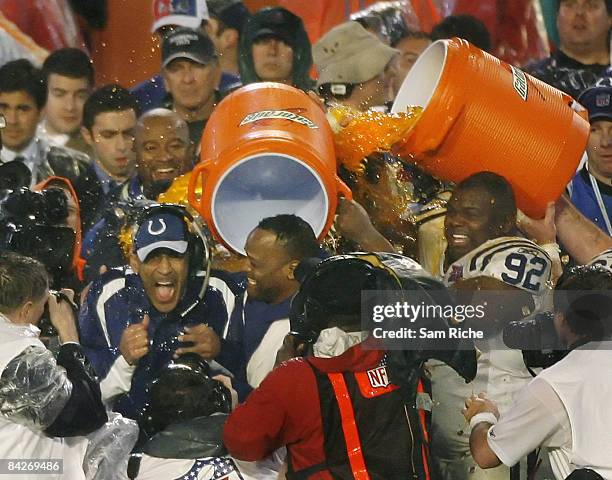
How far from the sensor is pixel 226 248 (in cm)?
302

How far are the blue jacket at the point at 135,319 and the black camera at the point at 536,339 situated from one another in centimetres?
68

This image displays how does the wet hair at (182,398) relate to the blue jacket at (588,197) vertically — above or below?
below

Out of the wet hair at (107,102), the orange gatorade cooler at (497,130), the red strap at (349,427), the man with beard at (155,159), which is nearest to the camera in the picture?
the red strap at (349,427)

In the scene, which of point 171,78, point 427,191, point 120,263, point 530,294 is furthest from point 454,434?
point 171,78

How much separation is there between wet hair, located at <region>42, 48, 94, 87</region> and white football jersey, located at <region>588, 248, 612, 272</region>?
146cm

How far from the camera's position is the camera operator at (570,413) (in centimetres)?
245

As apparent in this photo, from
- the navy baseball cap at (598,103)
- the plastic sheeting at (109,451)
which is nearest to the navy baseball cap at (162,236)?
the plastic sheeting at (109,451)

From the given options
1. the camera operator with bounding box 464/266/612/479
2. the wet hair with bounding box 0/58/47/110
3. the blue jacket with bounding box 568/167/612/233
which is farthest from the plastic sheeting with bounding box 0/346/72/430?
the blue jacket with bounding box 568/167/612/233

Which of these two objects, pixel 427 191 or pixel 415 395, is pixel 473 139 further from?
pixel 415 395

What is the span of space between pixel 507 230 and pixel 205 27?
1.09 metres

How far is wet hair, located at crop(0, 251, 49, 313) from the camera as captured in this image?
8.45 feet

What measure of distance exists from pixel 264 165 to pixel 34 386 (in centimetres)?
84

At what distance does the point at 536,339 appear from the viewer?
279cm

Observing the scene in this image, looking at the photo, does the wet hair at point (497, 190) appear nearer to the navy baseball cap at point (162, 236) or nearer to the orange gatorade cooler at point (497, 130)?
the orange gatorade cooler at point (497, 130)
